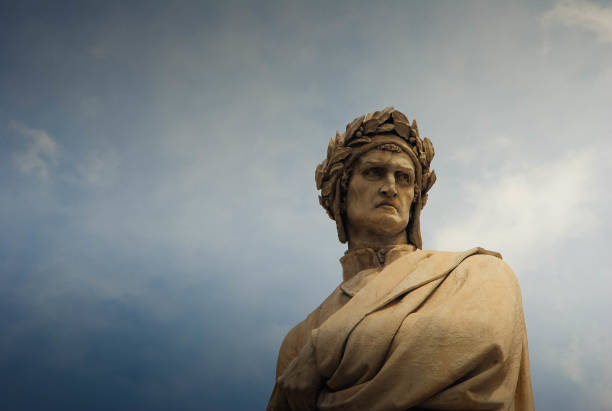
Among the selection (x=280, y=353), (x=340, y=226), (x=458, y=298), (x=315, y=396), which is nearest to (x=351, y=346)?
(x=315, y=396)

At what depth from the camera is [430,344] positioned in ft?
12.4

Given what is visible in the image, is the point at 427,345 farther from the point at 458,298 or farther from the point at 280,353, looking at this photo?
the point at 280,353

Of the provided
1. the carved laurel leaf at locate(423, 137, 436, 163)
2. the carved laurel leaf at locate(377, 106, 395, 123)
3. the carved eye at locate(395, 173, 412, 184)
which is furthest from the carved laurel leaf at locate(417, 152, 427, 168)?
the carved laurel leaf at locate(377, 106, 395, 123)

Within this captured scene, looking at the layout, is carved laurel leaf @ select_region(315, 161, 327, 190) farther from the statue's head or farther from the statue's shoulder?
the statue's shoulder

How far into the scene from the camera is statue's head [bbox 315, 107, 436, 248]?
562cm

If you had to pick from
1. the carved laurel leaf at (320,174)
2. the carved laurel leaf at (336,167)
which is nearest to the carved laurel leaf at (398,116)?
the carved laurel leaf at (336,167)

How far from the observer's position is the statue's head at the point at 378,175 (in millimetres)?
5625

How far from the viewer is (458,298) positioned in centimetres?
412

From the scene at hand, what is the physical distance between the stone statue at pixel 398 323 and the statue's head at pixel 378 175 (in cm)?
1

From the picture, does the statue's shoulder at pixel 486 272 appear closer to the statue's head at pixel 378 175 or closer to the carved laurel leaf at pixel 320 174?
the statue's head at pixel 378 175

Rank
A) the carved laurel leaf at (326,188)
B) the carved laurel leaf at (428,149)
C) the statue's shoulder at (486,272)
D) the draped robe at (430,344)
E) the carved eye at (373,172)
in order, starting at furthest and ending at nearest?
1. the carved laurel leaf at (428,149)
2. the carved laurel leaf at (326,188)
3. the carved eye at (373,172)
4. the statue's shoulder at (486,272)
5. the draped robe at (430,344)

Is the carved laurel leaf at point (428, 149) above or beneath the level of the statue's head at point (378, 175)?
above

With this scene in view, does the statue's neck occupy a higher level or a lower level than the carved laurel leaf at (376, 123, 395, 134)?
lower

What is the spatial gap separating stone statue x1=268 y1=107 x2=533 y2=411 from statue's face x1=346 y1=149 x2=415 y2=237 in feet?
0.03
